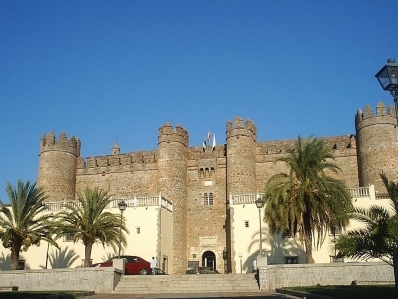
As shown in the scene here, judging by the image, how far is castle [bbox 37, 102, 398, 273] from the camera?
35.8 metres

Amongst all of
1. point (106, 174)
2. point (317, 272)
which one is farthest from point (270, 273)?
point (106, 174)

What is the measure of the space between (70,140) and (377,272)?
31.3 meters

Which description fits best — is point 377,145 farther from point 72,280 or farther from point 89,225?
point 72,280

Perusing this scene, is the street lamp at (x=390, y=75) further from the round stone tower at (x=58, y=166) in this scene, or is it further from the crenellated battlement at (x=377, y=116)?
the round stone tower at (x=58, y=166)

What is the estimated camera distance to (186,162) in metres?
41.9

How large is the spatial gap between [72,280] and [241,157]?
20008 millimetres

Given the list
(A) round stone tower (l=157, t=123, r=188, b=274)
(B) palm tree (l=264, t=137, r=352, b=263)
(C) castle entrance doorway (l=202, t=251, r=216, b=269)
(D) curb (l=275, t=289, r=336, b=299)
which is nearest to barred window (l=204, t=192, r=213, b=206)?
(A) round stone tower (l=157, t=123, r=188, b=274)

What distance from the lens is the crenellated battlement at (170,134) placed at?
40.8 meters

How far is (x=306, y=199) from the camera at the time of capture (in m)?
24.6

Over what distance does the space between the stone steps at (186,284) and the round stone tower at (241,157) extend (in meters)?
15.2

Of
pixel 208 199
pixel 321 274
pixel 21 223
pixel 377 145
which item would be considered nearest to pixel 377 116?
pixel 377 145

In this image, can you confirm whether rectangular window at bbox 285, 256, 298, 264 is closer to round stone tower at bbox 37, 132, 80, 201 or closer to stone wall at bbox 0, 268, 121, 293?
stone wall at bbox 0, 268, 121, 293

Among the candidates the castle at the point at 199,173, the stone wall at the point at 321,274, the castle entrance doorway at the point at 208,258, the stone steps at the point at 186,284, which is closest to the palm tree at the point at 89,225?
the castle at the point at 199,173

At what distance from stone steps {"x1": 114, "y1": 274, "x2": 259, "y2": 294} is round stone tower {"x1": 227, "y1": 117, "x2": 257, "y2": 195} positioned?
15151mm
